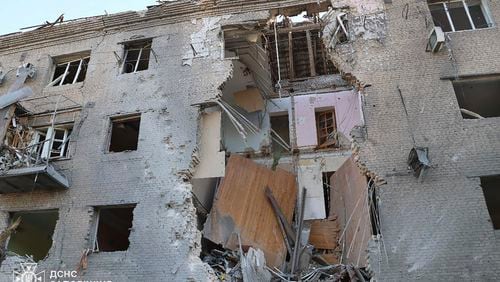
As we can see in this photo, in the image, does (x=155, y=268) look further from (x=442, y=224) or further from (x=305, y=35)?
(x=305, y=35)

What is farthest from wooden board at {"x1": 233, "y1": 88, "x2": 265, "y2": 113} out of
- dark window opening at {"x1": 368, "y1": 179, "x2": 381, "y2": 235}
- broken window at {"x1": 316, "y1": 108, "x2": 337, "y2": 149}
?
dark window opening at {"x1": 368, "y1": 179, "x2": 381, "y2": 235}

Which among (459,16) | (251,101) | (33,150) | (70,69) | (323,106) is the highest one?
(70,69)

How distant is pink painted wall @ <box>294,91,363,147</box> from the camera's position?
44.1 ft

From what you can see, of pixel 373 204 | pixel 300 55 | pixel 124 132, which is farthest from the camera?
pixel 300 55

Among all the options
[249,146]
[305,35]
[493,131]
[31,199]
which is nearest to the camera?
[493,131]

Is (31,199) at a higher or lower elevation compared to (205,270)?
higher

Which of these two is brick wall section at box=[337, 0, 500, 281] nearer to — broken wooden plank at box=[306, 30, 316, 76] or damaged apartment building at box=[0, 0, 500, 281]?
damaged apartment building at box=[0, 0, 500, 281]

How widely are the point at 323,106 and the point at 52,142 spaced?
29.3 feet

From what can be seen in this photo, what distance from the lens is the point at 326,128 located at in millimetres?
13938

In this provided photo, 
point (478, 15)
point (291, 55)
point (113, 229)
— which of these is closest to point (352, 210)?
point (478, 15)

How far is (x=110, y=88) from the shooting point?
39.1 ft

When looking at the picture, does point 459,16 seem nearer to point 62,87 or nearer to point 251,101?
point 251,101

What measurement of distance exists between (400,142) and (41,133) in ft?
33.6

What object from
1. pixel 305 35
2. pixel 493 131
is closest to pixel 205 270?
pixel 493 131
